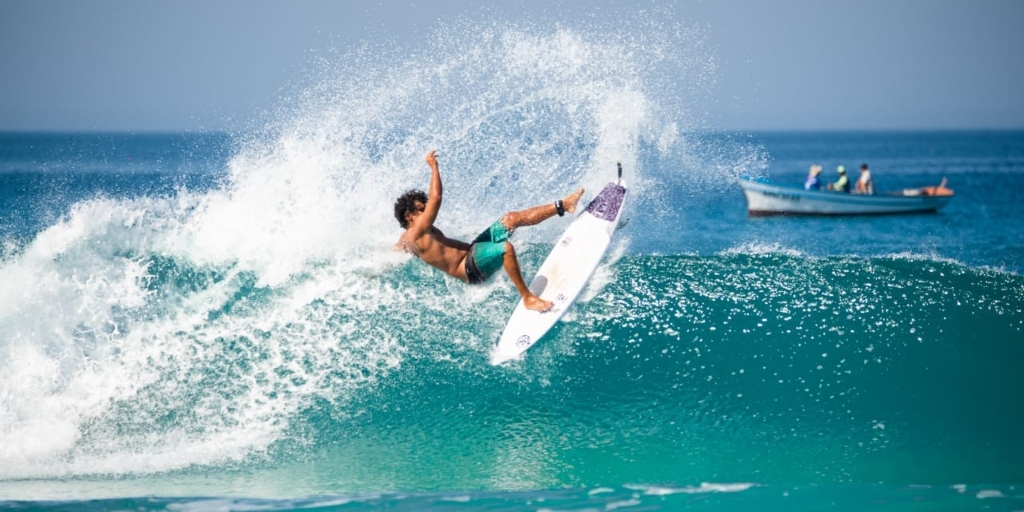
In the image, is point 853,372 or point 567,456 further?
point 853,372

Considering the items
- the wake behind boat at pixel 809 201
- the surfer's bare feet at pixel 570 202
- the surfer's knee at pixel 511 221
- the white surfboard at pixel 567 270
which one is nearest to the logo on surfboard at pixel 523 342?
the white surfboard at pixel 567 270

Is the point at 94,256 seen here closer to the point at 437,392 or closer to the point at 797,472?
the point at 437,392

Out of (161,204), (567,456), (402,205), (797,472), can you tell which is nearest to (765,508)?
(797,472)

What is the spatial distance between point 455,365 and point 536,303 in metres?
0.97

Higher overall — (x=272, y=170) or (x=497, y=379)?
(x=272, y=170)

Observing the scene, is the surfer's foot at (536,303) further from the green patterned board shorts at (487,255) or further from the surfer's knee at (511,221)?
the surfer's knee at (511,221)

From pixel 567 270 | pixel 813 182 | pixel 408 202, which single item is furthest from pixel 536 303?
pixel 813 182

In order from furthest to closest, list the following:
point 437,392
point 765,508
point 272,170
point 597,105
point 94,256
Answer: point 597,105, point 272,170, point 94,256, point 437,392, point 765,508

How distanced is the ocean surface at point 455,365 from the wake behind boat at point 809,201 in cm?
1595

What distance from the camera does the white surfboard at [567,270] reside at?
7.13 meters

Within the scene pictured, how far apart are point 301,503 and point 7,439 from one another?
9.05 ft

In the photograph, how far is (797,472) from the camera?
6418mm

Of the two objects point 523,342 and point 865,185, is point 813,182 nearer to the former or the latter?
point 865,185

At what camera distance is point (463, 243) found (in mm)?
7539
